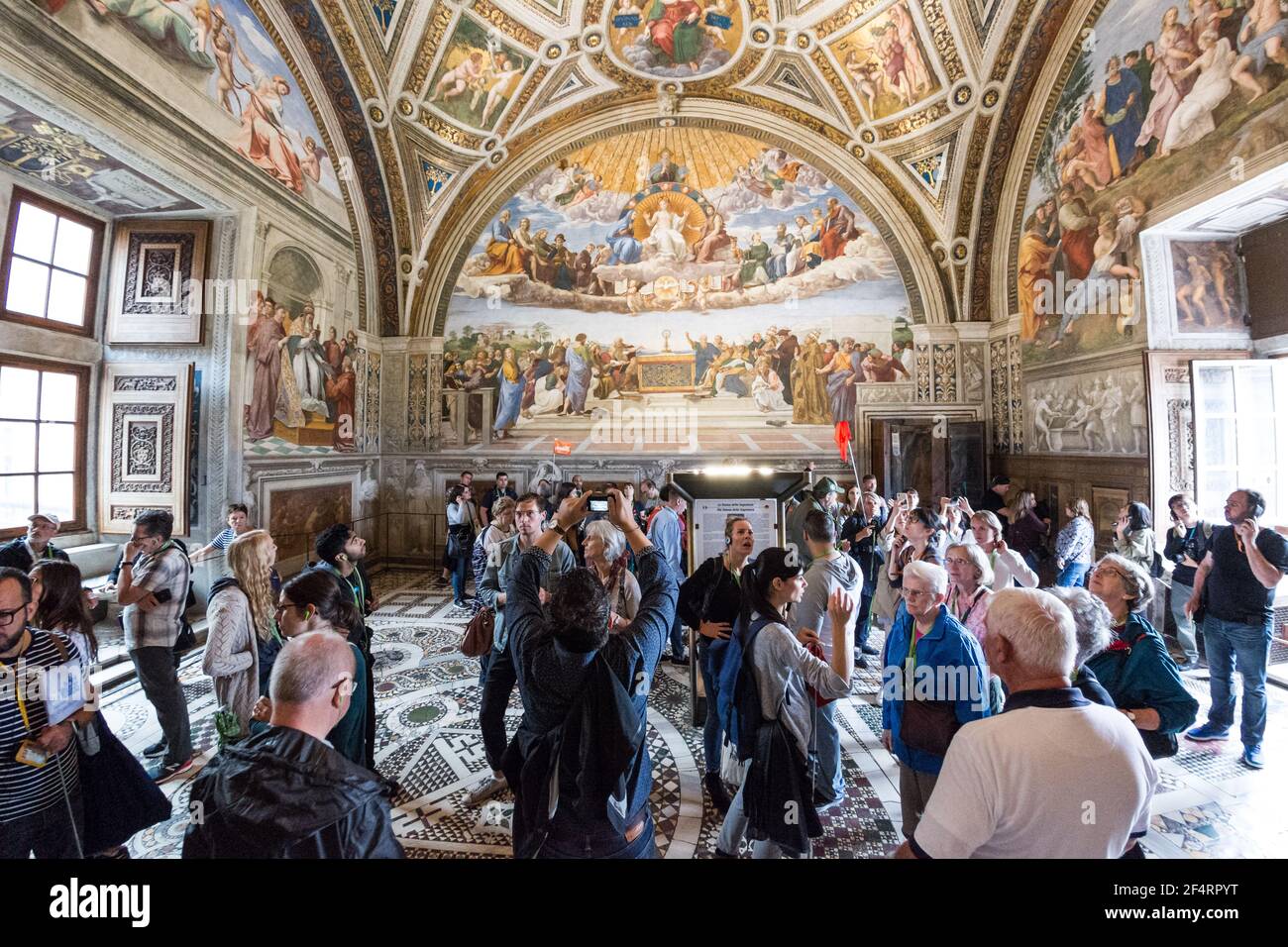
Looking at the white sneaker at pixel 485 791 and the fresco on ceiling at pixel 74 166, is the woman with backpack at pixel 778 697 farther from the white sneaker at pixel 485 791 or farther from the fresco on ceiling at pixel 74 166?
the fresco on ceiling at pixel 74 166

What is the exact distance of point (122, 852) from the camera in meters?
2.73

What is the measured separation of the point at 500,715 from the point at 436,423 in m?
9.55

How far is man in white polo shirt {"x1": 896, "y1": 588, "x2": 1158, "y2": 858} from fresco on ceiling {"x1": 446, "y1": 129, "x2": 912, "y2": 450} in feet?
32.8

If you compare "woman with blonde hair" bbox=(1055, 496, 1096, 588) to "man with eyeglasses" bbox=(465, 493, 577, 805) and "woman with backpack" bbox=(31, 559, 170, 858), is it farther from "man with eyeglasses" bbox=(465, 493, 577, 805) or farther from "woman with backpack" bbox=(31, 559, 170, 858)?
"woman with backpack" bbox=(31, 559, 170, 858)

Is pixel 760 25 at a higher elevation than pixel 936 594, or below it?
higher

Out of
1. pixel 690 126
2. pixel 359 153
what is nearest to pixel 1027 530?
pixel 690 126

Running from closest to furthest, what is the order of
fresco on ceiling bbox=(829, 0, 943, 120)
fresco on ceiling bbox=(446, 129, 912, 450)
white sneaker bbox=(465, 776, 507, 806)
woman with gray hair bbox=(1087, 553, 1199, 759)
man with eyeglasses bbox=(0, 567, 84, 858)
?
man with eyeglasses bbox=(0, 567, 84, 858), woman with gray hair bbox=(1087, 553, 1199, 759), white sneaker bbox=(465, 776, 507, 806), fresco on ceiling bbox=(829, 0, 943, 120), fresco on ceiling bbox=(446, 129, 912, 450)

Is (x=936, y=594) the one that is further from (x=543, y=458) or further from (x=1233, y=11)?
(x=543, y=458)


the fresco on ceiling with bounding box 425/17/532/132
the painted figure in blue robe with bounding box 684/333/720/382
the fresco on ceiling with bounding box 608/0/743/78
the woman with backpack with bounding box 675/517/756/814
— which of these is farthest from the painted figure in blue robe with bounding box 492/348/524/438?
the woman with backpack with bounding box 675/517/756/814

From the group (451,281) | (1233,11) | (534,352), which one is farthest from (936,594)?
(451,281)

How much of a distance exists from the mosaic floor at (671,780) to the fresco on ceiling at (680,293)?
707 centimetres

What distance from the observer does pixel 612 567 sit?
3.37m

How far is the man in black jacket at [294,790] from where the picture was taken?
48.3 inches

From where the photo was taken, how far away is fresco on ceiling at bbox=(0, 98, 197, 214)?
202 inches
